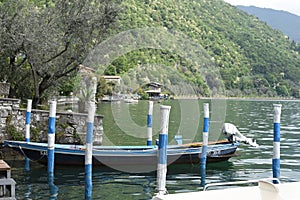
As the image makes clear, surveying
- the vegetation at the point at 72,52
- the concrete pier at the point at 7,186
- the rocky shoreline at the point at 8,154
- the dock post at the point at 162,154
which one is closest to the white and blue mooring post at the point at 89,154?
the dock post at the point at 162,154

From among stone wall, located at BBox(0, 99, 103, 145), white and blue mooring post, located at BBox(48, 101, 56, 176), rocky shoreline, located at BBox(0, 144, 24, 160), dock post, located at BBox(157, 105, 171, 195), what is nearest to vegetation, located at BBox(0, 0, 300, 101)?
stone wall, located at BBox(0, 99, 103, 145)

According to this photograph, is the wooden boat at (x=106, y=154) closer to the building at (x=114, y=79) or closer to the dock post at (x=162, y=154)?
the dock post at (x=162, y=154)

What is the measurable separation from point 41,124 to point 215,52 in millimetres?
53896

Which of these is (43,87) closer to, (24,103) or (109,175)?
(24,103)

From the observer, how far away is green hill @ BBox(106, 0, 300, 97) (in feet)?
78.0

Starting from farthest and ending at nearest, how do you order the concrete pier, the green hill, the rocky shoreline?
the green hill
the rocky shoreline
the concrete pier

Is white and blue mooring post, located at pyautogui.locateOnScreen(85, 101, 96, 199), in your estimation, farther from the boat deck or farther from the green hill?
the green hill

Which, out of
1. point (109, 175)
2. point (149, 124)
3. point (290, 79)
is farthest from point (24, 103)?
point (290, 79)

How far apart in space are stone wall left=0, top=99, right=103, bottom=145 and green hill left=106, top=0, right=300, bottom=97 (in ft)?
17.9

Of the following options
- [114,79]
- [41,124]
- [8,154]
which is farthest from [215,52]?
[8,154]

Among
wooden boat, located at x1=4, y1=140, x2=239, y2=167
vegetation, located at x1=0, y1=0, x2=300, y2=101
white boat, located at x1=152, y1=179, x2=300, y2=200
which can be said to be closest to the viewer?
white boat, located at x1=152, y1=179, x2=300, y2=200

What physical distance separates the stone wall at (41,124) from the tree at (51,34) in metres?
3.38

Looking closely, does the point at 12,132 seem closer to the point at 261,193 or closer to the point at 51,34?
the point at 51,34

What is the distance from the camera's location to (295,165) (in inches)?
736
